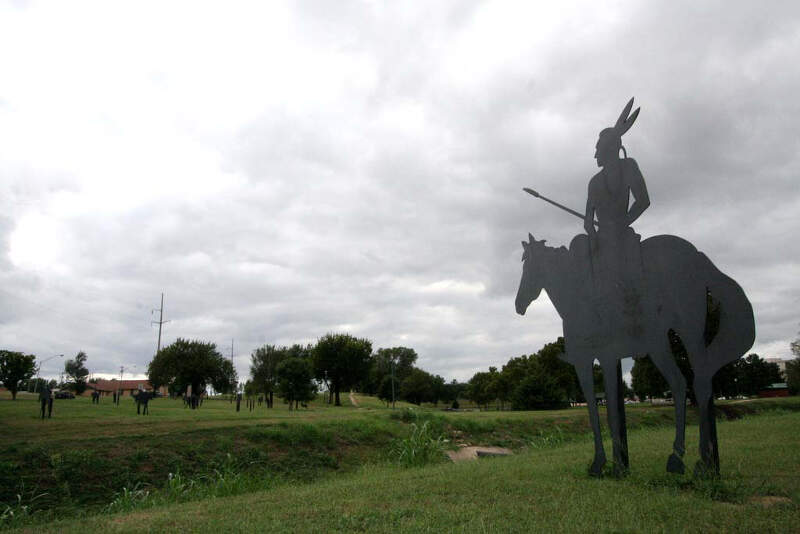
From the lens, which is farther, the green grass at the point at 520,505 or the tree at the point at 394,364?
the tree at the point at 394,364

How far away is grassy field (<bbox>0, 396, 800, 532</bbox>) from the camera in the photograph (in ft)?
24.5

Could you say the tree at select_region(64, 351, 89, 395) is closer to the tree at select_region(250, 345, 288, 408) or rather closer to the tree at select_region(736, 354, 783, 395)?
the tree at select_region(250, 345, 288, 408)

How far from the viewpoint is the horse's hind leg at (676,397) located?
9.59 meters

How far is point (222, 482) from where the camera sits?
15.1 meters

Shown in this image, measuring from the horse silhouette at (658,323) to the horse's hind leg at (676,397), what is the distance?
0.02m

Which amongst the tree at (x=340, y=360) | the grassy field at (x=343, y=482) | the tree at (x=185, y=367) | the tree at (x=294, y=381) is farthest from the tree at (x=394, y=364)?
the grassy field at (x=343, y=482)

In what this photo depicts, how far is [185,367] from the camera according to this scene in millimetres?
65250

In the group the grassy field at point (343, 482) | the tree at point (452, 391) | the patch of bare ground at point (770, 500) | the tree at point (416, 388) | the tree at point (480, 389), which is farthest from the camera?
the tree at point (452, 391)

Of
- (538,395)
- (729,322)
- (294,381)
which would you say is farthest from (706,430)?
(294,381)

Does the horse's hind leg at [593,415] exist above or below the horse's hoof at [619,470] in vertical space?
above

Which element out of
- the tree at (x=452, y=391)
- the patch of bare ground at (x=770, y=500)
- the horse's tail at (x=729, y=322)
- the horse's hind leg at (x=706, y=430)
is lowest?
the tree at (x=452, y=391)

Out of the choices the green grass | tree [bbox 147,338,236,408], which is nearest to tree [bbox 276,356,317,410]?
tree [bbox 147,338,236,408]

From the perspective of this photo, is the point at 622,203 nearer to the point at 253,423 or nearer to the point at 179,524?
the point at 179,524

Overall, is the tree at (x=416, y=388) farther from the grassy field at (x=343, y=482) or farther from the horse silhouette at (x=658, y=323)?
the horse silhouette at (x=658, y=323)
